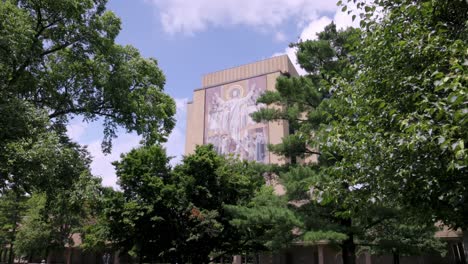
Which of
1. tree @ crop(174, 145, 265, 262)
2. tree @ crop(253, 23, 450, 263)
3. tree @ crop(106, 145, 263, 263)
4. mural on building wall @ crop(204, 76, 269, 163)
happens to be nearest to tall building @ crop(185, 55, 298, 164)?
mural on building wall @ crop(204, 76, 269, 163)

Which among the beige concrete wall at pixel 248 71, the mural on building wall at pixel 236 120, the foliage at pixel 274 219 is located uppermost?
the beige concrete wall at pixel 248 71

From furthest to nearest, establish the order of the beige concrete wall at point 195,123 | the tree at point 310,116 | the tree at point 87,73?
1. the beige concrete wall at point 195,123
2. the tree at point 310,116
3. the tree at point 87,73

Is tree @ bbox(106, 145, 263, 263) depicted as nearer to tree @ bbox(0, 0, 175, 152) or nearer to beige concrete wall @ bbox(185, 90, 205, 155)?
tree @ bbox(0, 0, 175, 152)

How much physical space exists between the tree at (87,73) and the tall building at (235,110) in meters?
35.0

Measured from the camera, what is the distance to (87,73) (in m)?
13.6

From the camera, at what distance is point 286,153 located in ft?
56.0

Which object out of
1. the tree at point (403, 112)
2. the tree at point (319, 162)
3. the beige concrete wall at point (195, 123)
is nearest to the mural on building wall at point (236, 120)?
the beige concrete wall at point (195, 123)

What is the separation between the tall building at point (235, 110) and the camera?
51.0 meters

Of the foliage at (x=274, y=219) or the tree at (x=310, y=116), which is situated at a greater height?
the tree at (x=310, y=116)

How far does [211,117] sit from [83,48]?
4257 cm

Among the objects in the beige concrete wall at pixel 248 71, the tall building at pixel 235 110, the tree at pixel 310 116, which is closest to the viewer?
the tree at pixel 310 116

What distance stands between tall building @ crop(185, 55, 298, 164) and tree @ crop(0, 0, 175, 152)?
3499cm

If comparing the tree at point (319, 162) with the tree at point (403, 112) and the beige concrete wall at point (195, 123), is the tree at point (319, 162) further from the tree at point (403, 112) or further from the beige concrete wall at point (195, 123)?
the beige concrete wall at point (195, 123)

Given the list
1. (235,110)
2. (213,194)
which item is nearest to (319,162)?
(213,194)
